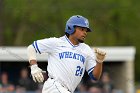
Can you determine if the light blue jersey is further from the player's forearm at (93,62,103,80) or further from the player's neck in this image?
the player's forearm at (93,62,103,80)

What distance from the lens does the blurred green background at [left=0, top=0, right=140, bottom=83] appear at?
23812 mm

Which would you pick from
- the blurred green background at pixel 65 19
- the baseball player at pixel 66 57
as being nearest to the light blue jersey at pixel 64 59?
the baseball player at pixel 66 57

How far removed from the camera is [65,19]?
999 inches

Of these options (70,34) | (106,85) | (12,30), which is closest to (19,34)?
(12,30)

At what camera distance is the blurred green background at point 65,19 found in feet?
78.1

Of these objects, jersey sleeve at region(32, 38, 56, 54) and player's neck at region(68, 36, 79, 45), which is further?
player's neck at region(68, 36, 79, 45)

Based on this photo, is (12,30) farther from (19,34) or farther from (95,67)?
(95,67)

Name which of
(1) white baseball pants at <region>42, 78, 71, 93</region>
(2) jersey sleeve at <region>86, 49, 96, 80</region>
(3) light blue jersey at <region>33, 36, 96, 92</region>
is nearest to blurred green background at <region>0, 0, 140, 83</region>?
(2) jersey sleeve at <region>86, 49, 96, 80</region>

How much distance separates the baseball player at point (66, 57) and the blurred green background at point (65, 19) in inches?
533

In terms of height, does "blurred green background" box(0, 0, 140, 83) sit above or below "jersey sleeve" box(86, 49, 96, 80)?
below

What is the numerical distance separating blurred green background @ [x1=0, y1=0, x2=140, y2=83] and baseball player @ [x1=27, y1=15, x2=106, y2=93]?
13.5m

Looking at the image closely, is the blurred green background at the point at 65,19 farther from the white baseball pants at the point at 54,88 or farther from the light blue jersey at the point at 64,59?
the white baseball pants at the point at 54,88

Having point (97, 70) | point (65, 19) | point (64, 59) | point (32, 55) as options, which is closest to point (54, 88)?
point (64, 59)

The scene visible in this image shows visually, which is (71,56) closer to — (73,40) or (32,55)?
(73,40)
